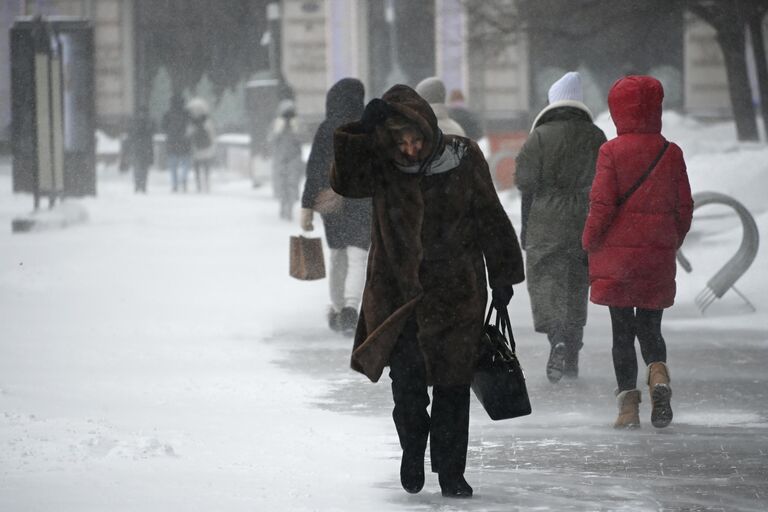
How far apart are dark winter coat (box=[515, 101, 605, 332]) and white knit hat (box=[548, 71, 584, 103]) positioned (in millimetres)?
73

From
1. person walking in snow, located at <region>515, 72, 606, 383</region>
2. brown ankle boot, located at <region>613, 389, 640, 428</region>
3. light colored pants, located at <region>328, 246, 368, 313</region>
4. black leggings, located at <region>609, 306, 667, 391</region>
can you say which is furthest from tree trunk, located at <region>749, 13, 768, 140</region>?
brown ankle boot, located at <region>613, 389, 640, 428</region>

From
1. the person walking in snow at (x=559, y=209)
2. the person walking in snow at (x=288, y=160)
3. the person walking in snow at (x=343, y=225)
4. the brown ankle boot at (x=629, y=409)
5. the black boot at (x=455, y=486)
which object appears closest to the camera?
the black boot at (x=455, y=486)

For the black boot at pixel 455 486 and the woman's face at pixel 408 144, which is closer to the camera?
the woman's face at pixel 408 144

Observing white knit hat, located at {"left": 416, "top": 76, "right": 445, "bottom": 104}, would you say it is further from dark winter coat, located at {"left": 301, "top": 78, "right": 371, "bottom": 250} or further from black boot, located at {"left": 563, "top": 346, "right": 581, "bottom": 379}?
black boot, located at {"left": 563, "top": 346, "right": 581, "bottom": 379}

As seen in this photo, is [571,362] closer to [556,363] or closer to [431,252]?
[556,363]

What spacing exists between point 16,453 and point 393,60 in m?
27.9

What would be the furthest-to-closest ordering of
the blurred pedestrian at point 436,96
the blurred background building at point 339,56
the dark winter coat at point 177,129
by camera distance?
the blurred background building at point 339,56 → the dark winter coat at point 177,129 → the blurred pedestrian at point 436,96

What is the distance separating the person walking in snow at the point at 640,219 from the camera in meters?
7.46

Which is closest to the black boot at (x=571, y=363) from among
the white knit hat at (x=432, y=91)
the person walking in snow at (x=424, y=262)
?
the white knit hat at (x=432, y=91)

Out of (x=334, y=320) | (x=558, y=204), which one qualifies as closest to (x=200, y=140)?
(x=334, y=320)

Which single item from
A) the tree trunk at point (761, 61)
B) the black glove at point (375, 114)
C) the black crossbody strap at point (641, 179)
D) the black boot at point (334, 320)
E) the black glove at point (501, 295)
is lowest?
the black boot at point (334, 320)

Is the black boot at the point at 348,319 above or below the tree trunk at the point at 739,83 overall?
below

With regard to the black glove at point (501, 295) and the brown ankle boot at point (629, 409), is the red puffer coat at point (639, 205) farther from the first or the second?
the black glove at point (501, 295)

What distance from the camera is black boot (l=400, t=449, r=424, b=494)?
6004 mm
